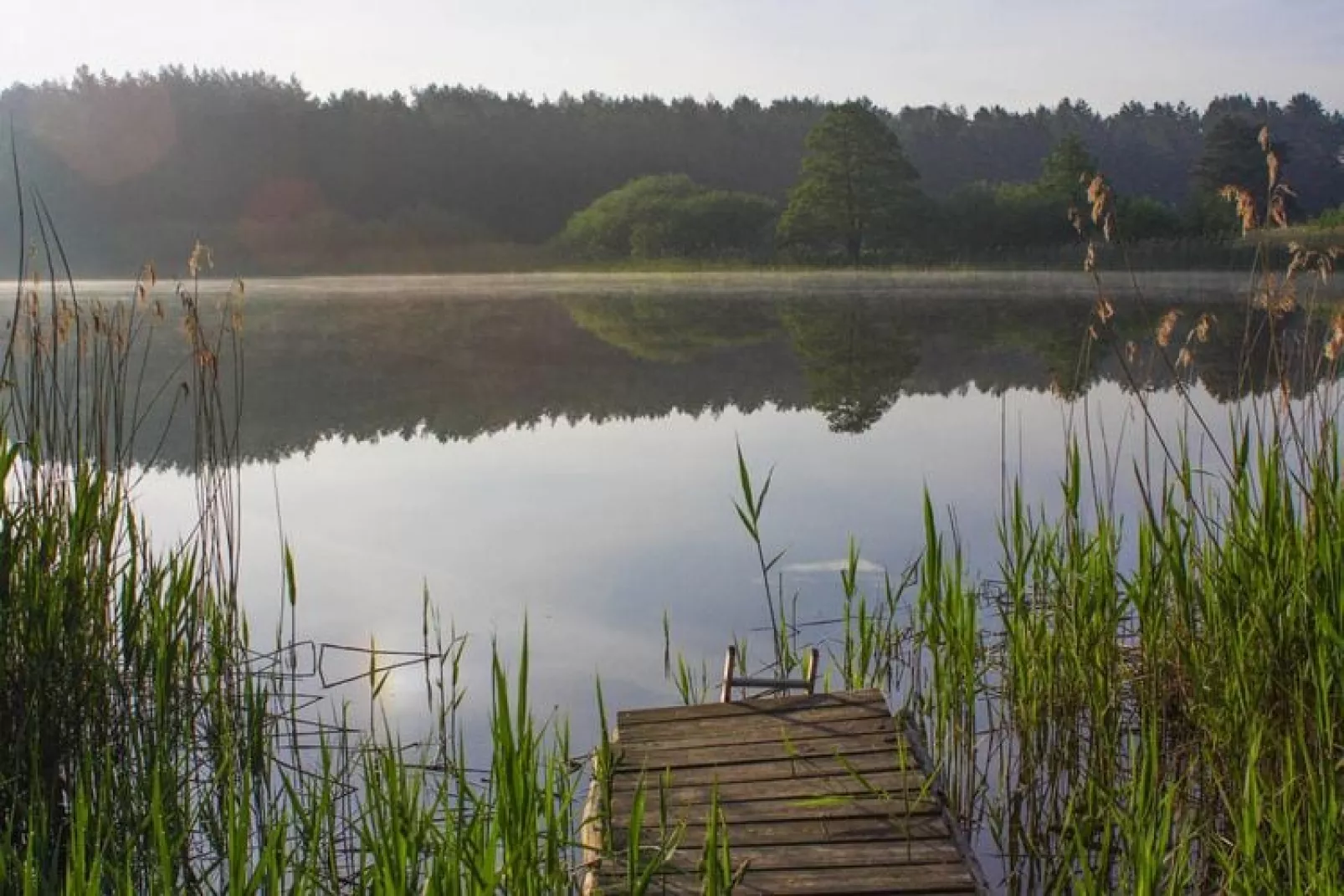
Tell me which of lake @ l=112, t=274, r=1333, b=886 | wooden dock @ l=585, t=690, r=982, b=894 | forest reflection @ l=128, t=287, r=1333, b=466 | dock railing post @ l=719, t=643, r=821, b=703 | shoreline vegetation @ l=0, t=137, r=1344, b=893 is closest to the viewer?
shoreline vegetation @ l=0, t=137, r=1344, b=893

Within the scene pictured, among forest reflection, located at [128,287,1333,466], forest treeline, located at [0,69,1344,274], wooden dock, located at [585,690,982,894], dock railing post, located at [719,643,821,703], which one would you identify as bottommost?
wooden dock, located at [585,690,982,894]

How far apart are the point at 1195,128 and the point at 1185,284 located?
67712 millimetres

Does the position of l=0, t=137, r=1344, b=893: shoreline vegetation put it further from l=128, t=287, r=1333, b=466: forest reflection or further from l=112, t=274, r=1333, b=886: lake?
l=128, t=287, r=1333, b=466: forest reflection

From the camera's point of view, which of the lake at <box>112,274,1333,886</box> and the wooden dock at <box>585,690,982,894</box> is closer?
the wooden dock at <box>585,690,982,894</box>

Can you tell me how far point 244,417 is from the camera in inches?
395

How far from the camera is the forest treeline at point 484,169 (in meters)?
41.5

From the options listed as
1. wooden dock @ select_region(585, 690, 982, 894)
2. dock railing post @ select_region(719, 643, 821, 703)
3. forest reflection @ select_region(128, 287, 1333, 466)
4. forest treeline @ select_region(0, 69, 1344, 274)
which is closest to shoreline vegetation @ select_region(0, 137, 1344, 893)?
wooden dock @ select_region(585, 690, 982, 894)

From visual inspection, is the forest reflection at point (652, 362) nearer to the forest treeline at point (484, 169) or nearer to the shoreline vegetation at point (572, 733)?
the shoreline vegetation at point (572, 733)

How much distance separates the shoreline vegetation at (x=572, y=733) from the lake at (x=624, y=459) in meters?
0.34

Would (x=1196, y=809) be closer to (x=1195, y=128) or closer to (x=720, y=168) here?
(x=720, y=168)

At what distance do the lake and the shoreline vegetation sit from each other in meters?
0.34

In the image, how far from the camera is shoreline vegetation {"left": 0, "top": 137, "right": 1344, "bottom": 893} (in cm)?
243

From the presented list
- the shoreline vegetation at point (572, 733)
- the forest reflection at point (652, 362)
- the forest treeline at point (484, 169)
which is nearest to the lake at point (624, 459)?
the forest reflection at point (652, 362)

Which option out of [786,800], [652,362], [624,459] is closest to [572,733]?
[786,800]
